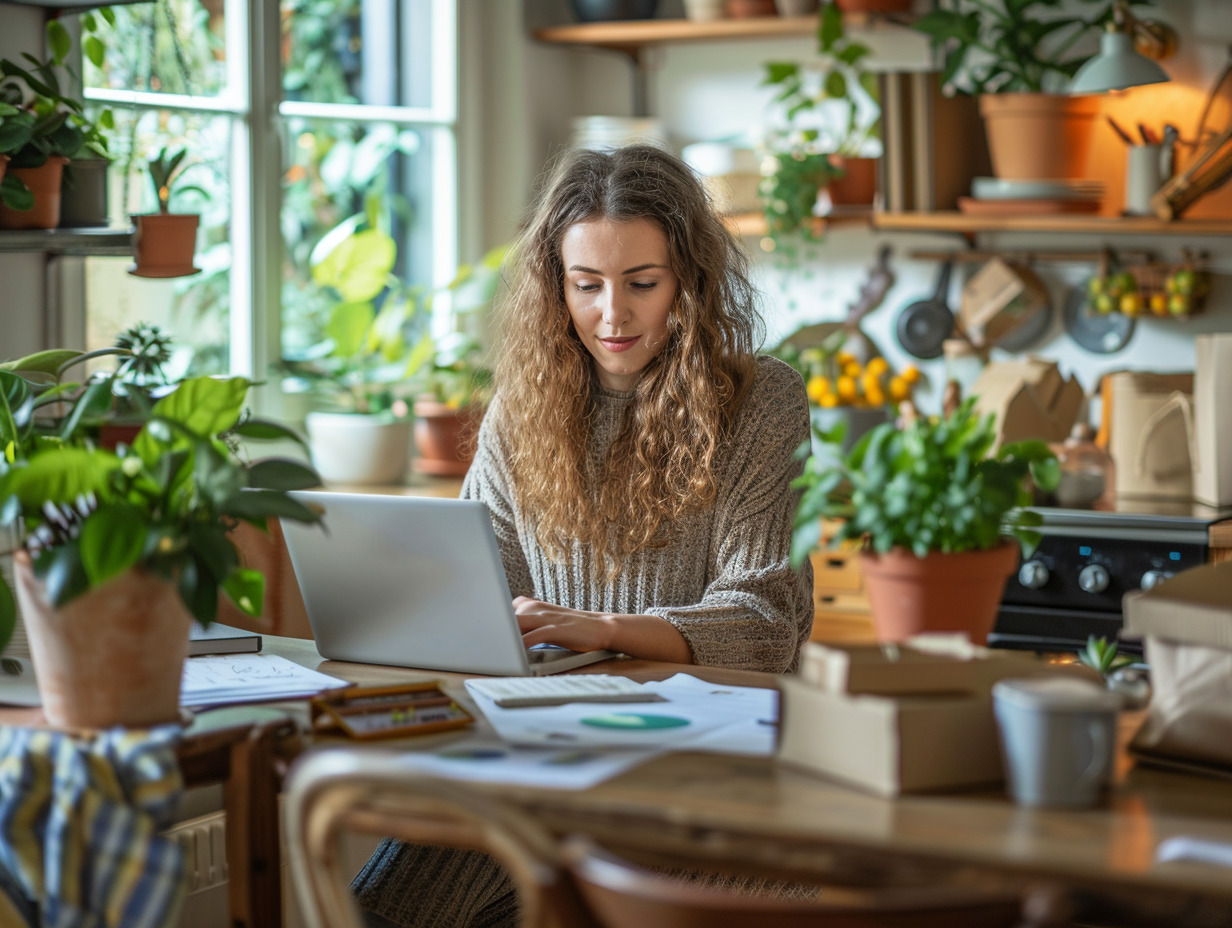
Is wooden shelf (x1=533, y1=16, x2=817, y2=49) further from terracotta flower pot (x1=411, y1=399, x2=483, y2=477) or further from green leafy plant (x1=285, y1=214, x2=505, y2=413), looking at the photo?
terracotta flower pot (x1=411, y1=399, x2=483, y2=477)

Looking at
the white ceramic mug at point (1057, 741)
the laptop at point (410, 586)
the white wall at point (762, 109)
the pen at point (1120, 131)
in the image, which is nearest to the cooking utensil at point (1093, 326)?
the white wall at point (762, 109)

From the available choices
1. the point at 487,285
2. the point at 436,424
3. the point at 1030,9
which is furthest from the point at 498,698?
the point at 1030,9

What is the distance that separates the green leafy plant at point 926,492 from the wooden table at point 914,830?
235 mm

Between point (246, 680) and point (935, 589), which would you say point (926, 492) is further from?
point (246, 680)

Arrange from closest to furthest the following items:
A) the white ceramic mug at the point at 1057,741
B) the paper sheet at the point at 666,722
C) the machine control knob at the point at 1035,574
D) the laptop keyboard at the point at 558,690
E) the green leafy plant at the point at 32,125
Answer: the white ceramic mug at the point at 1057,741 → the paper sheet at the point at 666,722 → the laptop keyboard at the point at 558,690 → the green leafy plant at the point at 32,125 → the machine control knob at the point at 1035,574

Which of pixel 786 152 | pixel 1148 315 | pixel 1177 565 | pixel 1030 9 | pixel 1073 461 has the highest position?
pixel 1030 9

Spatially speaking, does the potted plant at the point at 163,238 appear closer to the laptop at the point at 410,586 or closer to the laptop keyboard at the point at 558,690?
the laptop at the point at 410,586

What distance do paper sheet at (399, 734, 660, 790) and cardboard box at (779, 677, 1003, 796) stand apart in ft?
0.58

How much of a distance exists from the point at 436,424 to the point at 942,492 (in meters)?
2.60

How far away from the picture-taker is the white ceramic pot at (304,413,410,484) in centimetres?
375

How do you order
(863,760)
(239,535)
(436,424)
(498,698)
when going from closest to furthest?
(863,760), (498,698), (239,535), (436,424)

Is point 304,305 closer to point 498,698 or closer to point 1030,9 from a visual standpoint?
point 1030,9

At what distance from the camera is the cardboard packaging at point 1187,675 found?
1296 millimetres

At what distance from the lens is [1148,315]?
154 inches
